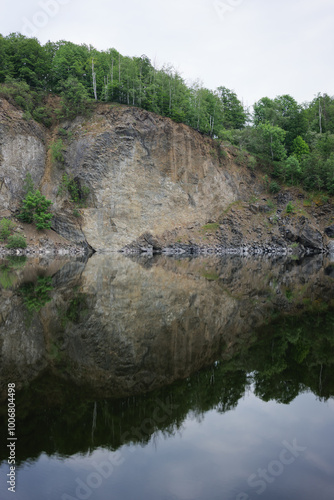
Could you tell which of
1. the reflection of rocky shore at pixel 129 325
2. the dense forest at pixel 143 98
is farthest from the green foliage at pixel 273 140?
the reflection of rocky shore at pixel 129 325

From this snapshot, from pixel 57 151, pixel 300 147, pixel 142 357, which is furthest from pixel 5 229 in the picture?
pixel 300 147

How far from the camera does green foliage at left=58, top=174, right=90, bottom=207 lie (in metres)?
51.7

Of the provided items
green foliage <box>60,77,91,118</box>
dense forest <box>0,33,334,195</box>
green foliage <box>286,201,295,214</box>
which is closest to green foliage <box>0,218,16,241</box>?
dense forest <box>0,33,334,195</box>

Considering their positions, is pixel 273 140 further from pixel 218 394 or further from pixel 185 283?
pixel 218 394

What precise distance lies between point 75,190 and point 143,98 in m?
19.0

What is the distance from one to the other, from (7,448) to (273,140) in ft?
239

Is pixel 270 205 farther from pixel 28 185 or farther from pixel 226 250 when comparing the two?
pixel 28 185

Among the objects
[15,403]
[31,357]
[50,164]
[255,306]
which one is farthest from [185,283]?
[50,164]

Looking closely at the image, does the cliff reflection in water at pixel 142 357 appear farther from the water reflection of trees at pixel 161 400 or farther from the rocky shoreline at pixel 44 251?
the rocky shoreline at pixel 44 251

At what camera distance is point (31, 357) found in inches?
335

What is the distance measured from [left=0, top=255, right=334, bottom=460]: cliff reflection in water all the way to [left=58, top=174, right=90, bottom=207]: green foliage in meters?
36.4

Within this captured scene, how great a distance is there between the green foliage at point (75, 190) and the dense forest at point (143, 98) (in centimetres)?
1097

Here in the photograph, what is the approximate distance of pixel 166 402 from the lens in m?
6.48

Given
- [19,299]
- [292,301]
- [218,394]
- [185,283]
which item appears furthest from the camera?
[185,283]
